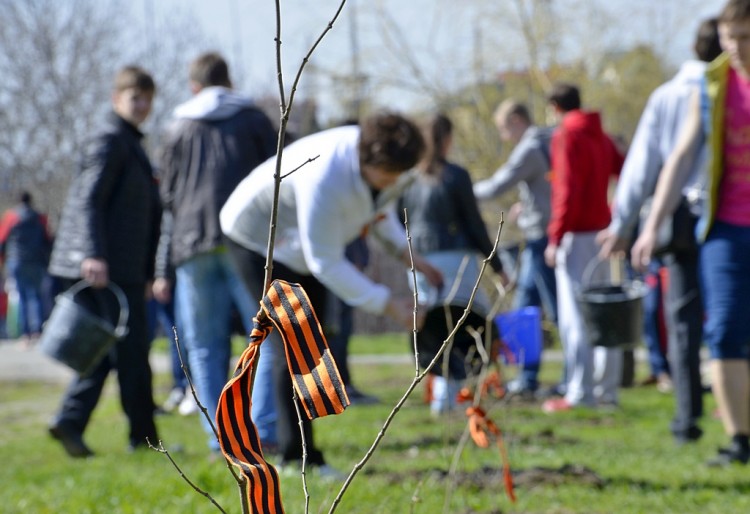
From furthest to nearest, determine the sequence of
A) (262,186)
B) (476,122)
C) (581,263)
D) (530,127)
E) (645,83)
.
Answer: (645,83)
(476,122)
(530,127)
(581,263)
(262,186)

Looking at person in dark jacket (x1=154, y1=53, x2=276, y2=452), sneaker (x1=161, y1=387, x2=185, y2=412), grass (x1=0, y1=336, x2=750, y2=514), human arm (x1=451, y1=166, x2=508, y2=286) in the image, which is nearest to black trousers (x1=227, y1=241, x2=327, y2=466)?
grass (x1=0, y1=336, x2=750, y2=514)

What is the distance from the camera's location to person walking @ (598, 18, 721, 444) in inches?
205

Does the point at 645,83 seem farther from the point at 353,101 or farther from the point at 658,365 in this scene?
the point at 658,365

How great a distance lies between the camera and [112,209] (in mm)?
5832

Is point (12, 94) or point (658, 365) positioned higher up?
point (12, 94)

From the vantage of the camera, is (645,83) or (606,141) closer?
(606,141)

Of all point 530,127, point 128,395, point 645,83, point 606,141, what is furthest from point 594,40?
point 128,395

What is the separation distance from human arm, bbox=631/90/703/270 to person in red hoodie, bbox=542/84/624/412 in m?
1.92

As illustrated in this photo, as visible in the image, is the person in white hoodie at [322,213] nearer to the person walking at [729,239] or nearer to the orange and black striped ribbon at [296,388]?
the person walking at [729,239]

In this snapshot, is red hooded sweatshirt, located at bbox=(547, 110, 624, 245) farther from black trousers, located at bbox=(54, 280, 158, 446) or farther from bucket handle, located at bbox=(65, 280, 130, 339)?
bucket handle, located at bbox=(65, 280, 130, 339)

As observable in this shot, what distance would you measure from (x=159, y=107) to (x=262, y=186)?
2218cm

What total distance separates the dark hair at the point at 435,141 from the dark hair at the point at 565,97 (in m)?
0.76

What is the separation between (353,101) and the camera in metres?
16.1

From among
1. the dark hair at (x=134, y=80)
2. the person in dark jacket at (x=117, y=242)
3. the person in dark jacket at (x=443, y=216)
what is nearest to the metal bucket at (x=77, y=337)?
the person in dark jacket at (x=117, y=242)
